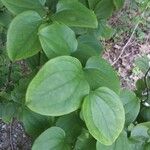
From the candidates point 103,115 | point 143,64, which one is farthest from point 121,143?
point 143,64

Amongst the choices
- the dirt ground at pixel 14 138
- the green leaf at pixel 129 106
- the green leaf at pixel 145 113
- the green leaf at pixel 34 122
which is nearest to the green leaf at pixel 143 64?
the green leaf at pixel 145 113

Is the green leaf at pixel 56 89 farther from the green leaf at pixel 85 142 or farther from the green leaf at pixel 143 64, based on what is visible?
the green leaf at pixel 143 64

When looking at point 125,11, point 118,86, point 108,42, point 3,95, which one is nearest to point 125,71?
point 108,42

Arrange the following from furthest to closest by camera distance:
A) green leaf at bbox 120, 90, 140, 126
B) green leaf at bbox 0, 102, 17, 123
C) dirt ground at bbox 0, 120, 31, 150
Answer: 1. dirt ground at bbox 0, 120, 31, 150
2. green leaf at bbox 0, 102, 17, 123
3. green leaf at bbox 120, 90, 140, 126

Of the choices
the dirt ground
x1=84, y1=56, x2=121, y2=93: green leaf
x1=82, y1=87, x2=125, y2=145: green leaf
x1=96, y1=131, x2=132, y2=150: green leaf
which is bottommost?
the dirt ground

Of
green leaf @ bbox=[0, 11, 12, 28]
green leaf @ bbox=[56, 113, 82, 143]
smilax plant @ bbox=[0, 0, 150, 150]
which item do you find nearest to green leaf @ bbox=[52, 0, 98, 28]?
smilax plant @ bbox=[0, 0, 150, 150]

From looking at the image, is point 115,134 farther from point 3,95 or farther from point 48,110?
point 3,95

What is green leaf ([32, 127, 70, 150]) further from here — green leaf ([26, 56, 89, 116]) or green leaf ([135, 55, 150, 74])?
green leaf ([135, 55, 150, 74])
